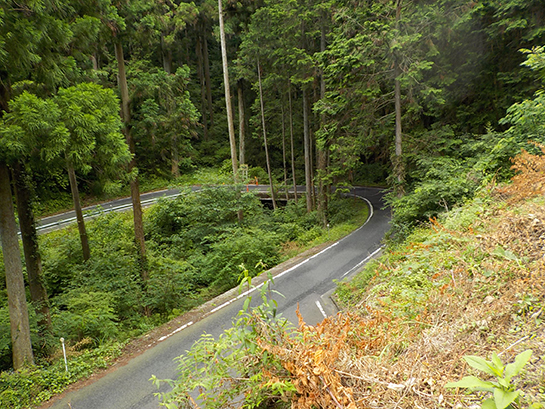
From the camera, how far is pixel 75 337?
859 cm

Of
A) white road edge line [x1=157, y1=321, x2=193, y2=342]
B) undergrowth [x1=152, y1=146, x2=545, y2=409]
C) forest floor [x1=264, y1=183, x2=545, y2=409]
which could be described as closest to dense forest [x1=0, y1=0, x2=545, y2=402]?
white road edge line [x1=157, y1=321, x2=193, y2=342]

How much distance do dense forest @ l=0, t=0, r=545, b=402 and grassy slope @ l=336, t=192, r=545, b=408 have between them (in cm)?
411

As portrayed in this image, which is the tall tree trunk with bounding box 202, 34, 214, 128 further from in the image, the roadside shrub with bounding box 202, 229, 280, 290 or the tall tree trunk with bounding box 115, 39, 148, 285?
the roadside shrub with bounding box 202, 229, 280, 290

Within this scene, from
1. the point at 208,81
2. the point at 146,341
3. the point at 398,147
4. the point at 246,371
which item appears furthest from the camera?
the point at 208,81

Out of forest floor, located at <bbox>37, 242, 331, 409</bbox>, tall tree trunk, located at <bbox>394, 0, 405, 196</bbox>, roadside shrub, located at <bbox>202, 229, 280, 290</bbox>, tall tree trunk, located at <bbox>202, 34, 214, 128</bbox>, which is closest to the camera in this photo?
forest floor, located at <bbox>37, 242, 331, 409</bbox>

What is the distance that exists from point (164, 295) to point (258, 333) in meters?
8.33

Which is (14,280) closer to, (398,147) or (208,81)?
(398,147)

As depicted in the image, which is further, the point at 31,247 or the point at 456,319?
the point at 31,247

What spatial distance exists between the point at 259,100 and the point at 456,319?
→ 79.0ft

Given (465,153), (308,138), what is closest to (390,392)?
(465,153)

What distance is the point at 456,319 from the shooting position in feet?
12.8

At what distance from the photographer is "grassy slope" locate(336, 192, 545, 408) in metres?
2.97

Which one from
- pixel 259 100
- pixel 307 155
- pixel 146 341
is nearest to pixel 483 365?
pixel 146 341

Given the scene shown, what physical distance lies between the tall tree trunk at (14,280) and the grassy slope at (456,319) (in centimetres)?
708
